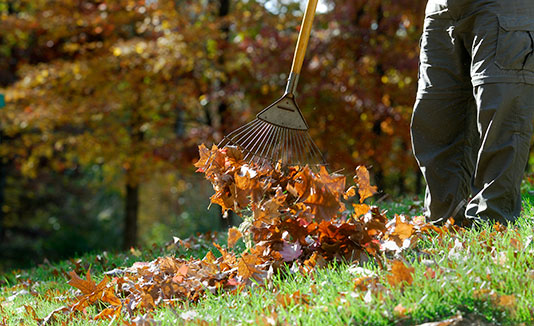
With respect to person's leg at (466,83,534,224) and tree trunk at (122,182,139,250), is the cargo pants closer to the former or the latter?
person's leg at (466,83,534,224)

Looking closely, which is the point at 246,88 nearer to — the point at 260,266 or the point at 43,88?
the point at 43,88

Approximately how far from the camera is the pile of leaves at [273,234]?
9.02 ft

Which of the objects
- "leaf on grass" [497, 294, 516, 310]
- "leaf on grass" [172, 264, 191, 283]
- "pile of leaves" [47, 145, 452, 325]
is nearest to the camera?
"leaf on grass" [497, 294, 516, 310]

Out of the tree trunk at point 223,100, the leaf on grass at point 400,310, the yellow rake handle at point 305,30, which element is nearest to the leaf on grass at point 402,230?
the leaf on grass at point 400,310

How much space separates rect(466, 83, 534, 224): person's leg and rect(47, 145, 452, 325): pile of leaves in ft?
1.53

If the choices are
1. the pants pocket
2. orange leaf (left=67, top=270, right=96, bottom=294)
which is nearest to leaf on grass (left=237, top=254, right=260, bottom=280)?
orange leaf (left=67, top=270, right=96, bottom=294)

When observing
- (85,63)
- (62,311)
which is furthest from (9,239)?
(62,311)

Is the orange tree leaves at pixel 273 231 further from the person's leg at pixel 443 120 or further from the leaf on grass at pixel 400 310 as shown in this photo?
the person's leg at pixel 443 120

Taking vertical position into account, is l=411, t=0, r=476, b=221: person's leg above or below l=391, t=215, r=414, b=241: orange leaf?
above

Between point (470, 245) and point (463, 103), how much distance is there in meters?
1.19

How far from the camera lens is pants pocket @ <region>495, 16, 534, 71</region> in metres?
3.13

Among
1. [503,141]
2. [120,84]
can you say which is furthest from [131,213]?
[503,141]

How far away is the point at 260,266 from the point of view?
2.87 m

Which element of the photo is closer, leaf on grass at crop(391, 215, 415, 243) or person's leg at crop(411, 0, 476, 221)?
leaf on grass at crop(391, 215, 415, 243)
